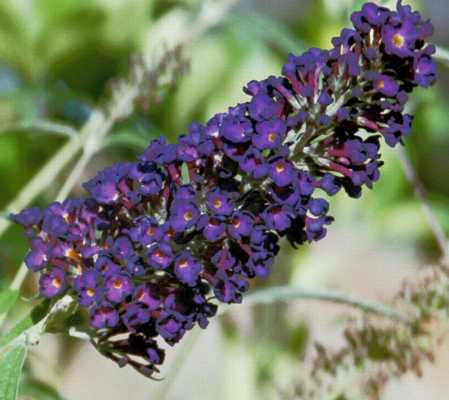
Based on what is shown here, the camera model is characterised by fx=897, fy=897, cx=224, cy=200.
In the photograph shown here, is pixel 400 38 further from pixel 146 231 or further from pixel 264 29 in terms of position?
pixel 264 29

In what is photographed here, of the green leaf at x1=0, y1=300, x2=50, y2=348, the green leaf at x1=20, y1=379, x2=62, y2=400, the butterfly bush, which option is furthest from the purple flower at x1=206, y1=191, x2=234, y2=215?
the green leaf at x1=20, y1=379, x2=62, y2=400

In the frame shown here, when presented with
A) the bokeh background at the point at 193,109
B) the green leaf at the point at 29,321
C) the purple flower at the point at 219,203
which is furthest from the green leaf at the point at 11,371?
the bokeh background at the point at 193,109

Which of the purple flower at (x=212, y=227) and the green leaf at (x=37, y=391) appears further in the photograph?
the green leaf at (x=37, y=391)

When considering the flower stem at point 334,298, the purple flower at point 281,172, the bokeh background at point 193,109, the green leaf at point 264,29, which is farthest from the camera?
the bokeh background at point 193,109

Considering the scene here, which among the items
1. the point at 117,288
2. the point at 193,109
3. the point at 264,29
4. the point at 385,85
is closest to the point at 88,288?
the point at 117,288

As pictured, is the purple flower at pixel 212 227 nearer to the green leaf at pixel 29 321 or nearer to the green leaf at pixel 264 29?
the green leaf at pixel 29 321

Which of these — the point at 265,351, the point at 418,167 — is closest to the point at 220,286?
the point at 265,351
